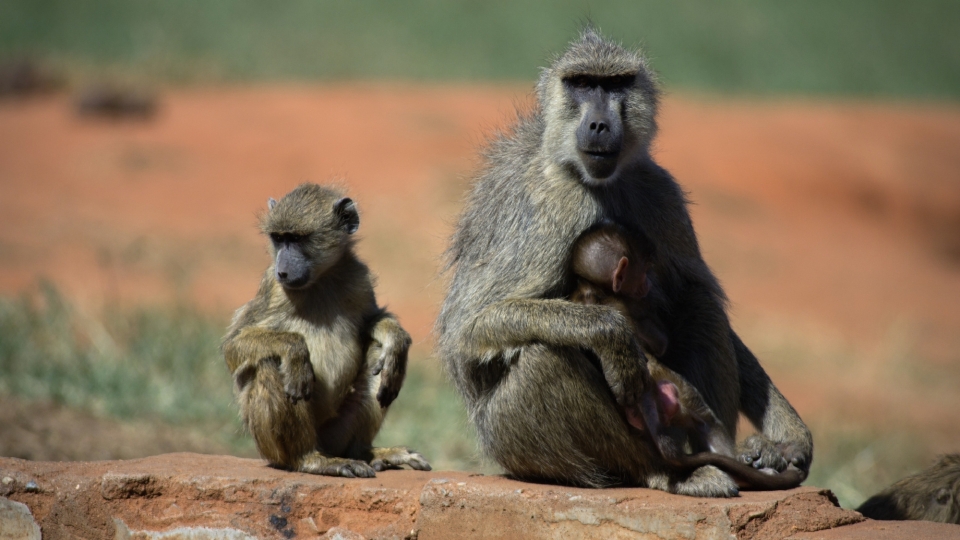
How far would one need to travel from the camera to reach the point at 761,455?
461 cm

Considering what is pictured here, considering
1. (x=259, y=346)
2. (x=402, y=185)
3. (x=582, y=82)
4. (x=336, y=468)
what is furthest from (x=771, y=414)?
(x=402, y=185)

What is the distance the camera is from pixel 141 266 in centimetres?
1446

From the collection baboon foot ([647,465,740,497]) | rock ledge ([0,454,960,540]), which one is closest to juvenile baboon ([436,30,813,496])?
baboon foot ([647,465,740,497])

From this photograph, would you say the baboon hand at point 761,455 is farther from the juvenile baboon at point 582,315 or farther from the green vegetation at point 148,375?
the green vegetation at point 148,375

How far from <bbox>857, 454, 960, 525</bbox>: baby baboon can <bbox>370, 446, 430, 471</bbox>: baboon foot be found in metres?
2.24

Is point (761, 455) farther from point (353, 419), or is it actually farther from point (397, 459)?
point (353, 419)

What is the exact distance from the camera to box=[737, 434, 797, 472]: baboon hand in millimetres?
4598

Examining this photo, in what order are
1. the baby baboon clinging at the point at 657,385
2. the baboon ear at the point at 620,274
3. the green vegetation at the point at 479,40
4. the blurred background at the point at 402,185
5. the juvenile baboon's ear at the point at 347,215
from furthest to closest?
1. the green vegetation at the point at 479,40
2. the blurred background at the point at 402,185
3. the juvenile baboon's ear at the point at 347,215
4. the baboon ear at the point at 620,274
5. the baby baboon clinging at the point at 657,385

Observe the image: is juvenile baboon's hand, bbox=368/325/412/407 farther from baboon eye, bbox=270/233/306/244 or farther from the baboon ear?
the baboon ear

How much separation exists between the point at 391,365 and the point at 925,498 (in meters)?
2.74

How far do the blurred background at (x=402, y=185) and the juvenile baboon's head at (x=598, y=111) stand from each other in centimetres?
85

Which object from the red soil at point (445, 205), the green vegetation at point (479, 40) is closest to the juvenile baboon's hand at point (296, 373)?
the red soil at point (445, 205)

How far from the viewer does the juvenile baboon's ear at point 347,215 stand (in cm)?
524

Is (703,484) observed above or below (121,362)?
above
